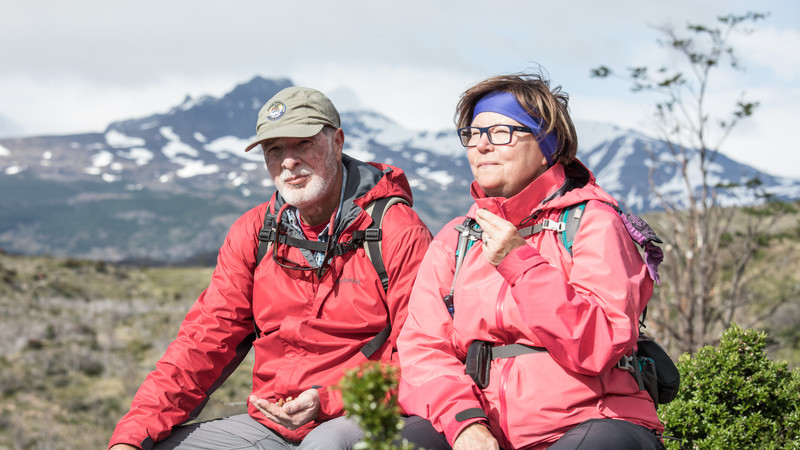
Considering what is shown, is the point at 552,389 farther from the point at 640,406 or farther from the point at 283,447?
the point at 283,447

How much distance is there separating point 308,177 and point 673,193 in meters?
7.79

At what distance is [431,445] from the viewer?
2.66 m

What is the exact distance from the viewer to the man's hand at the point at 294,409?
3.15 metres

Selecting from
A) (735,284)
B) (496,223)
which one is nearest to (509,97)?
(496,223)

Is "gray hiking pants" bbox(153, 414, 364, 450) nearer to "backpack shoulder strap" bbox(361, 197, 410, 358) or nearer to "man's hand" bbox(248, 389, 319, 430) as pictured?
"man's hand" bbox(248, 389, 319, 430)

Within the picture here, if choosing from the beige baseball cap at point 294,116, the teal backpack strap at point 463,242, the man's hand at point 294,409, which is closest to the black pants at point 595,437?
the teal backpack strap at point 463,242

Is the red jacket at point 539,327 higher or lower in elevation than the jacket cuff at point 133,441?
higher

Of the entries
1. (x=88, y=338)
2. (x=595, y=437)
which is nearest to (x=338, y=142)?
(x=595, y=437)

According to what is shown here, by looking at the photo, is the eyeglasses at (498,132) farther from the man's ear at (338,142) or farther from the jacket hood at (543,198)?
the man's ear at (338,142)

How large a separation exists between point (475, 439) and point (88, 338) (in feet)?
91.5

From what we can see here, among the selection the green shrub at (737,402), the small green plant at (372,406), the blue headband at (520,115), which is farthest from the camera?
the green shrub at (737,402)

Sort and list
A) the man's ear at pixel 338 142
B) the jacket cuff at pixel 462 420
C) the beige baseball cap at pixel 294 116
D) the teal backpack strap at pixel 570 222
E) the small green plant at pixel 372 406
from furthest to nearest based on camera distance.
A: the man's ear at pixel 338 142 → the beige baseball cap at pixel 294 116 → the teal backpack strap at pixel 570 222 → the jacket cuff at pixel 462 420 → the small green plant at pixel 372 406

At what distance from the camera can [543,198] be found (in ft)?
9.52

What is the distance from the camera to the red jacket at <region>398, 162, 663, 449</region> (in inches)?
98.2
